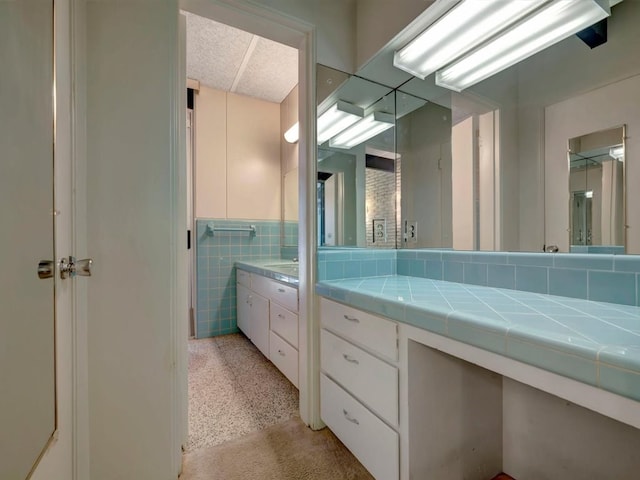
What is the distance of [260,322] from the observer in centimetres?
234

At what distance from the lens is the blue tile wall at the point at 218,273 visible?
2904 millimetres

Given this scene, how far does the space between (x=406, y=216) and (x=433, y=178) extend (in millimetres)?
287

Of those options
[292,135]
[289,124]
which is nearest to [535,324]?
[292,135]

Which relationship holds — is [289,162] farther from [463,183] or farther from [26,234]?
[26,234]

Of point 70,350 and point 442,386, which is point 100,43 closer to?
point 70,350

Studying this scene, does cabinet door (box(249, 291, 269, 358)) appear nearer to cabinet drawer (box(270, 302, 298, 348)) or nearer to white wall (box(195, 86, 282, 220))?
cabinet drawer (box(270, 302, 298, 348))

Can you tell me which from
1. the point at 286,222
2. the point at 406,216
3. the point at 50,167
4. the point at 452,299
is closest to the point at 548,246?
the point at 452,299

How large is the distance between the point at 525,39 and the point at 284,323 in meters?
1.92

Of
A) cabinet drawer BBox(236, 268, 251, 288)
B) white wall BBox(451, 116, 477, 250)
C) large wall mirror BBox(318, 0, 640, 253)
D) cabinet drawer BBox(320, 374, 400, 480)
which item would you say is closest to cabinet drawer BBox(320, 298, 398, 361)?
cabinet drawer BBox(320, 374, 400, 480)

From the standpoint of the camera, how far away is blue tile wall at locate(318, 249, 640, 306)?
2.87ft

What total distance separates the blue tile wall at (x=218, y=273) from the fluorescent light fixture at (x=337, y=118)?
68.1 inches

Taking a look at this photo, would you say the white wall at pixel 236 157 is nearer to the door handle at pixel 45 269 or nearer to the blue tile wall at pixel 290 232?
the blue tile wall at pixel 290 232

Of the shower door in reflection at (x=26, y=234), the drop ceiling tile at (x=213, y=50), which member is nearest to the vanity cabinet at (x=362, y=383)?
the shower door in reflection at (x=26, y=234)

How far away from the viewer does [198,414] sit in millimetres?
1626
